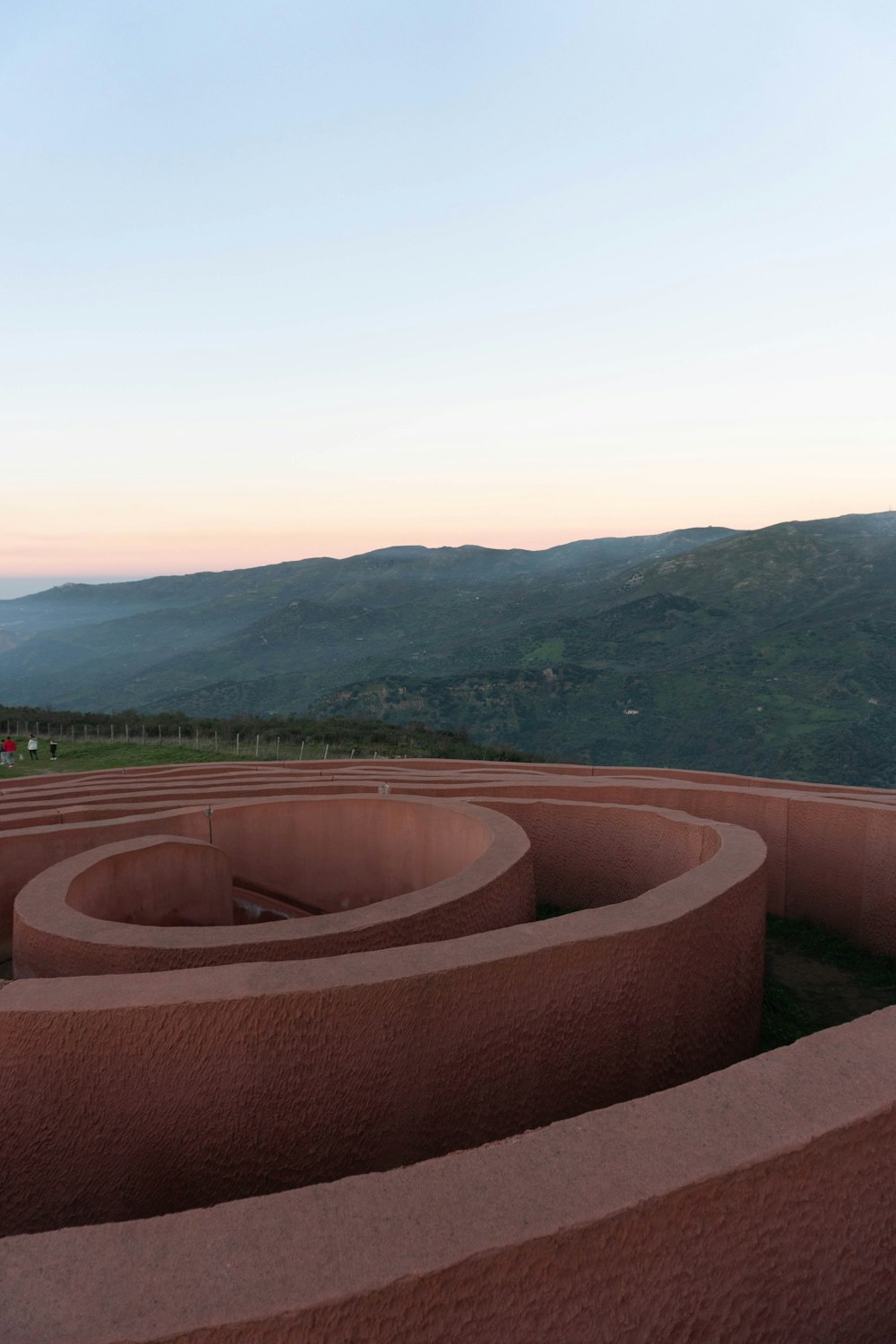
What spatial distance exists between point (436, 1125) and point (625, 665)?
102 meters

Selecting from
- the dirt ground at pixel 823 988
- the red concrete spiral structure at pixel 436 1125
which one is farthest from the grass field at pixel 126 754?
the dirt ground at pixel 823 988

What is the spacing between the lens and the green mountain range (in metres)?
75.8

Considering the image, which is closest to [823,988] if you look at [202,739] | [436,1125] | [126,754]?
[436,1125]

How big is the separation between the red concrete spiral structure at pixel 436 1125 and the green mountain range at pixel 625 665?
62507 mm

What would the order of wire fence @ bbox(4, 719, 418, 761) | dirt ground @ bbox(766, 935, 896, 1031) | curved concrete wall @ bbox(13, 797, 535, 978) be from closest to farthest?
curved concrete wall @ bbox(13, 797, 535, 978) < dirt ground @ bbox(766, 935, 896, 1031) < wire fence @ bbox(4, 719, 418, 761)

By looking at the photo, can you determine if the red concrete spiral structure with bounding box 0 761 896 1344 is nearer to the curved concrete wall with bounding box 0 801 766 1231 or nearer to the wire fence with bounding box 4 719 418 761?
the curved concrete wall with bounding box 0 801 766 1231

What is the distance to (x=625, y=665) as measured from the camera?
104 metres

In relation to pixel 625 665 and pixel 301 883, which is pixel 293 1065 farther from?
pixel 625 665

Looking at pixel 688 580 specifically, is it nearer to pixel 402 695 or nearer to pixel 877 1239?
pixel 402 695

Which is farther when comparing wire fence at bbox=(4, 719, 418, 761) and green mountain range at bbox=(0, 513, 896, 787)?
green mountain range at bbox=(0, 513, 896, 787)

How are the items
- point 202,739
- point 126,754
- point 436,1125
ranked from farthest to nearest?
point 202,739 < point 126,754 < point 436,1125

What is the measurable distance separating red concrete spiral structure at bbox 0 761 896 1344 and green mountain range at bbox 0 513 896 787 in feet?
205

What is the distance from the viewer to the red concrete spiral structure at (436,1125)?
286 centimetres

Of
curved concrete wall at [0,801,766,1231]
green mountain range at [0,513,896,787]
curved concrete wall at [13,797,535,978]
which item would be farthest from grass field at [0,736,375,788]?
green mountain range at [0,513,896,787]
